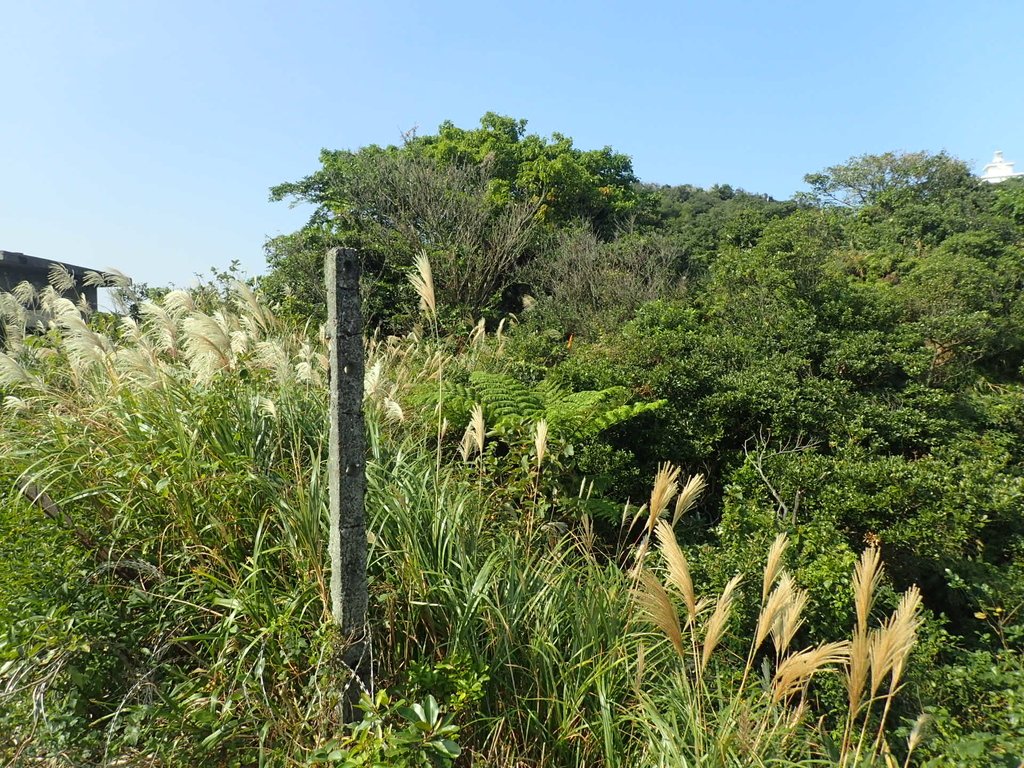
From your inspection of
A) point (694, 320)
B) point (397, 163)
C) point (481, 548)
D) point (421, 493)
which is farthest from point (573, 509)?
point (397, 163)

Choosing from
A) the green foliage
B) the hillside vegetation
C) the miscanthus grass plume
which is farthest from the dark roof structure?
the green foliage

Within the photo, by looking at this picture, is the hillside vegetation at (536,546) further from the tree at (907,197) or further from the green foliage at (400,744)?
the tree at (907,197)

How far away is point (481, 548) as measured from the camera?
2.60m

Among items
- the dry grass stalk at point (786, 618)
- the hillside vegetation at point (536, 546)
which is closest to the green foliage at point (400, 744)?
the hillside vegetation at point (536, 546)

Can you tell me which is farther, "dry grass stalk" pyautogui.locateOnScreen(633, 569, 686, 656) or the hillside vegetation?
the hillside vegetation

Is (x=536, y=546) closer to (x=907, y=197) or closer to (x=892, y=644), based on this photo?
(x=892, y=644)

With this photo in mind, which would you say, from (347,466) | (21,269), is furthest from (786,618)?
(21,269)

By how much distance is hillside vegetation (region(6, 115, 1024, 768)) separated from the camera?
1.91 m

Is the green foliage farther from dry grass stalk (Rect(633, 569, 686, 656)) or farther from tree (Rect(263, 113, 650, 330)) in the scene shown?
tree (Rect(263, 113, 650, 330))

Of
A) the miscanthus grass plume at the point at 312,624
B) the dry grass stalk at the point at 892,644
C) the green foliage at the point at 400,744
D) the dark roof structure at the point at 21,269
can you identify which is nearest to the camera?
the dry grass stalk at the point at 892,644

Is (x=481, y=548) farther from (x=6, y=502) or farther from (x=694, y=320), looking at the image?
(x=694, y=320)

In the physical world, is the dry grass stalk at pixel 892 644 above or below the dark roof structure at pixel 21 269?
below

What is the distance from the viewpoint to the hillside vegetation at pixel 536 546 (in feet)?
6.25

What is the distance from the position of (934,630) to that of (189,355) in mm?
4428
